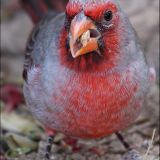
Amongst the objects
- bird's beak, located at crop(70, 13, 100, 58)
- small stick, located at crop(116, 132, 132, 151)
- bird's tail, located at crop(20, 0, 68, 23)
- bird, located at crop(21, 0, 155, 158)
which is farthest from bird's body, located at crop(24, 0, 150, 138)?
bird's tail, located at crop(20, 0, 68, 23)

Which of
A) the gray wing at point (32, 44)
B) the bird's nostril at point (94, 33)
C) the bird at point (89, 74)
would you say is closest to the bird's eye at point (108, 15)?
the bird at point (89, 74)

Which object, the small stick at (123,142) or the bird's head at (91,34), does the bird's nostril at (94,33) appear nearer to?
the bird's head at (91,34)

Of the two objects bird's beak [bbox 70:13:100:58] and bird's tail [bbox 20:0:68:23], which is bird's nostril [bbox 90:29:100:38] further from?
bird's tail [bbox 20:0:68:23]

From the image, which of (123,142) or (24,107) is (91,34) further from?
(24,107)

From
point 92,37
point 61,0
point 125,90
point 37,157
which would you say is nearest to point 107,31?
point 92,37

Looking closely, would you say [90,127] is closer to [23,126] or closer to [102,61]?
[102,61]

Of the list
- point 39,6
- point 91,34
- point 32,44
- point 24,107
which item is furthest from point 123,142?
point 39,6
